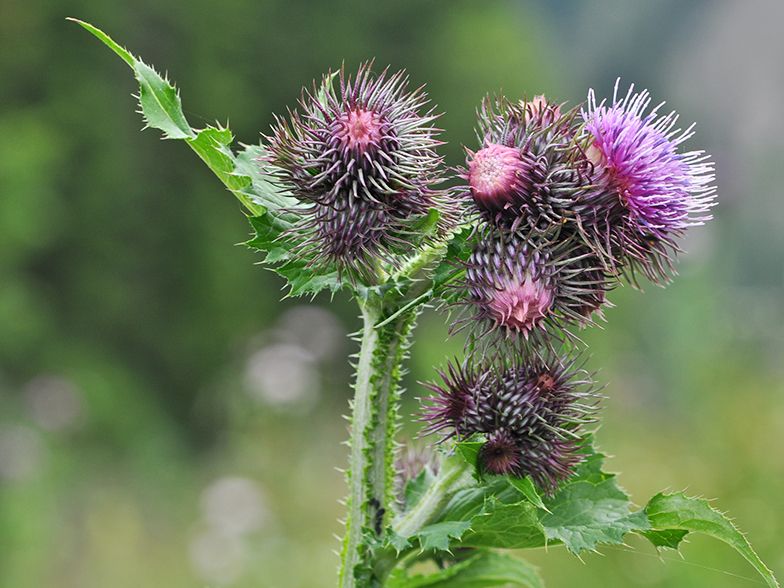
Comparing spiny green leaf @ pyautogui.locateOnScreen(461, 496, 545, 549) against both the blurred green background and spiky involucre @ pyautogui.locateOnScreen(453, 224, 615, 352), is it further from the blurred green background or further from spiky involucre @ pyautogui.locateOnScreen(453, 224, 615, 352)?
the blurred green background

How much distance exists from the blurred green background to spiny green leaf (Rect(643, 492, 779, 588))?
289cm

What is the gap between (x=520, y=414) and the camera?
193cm

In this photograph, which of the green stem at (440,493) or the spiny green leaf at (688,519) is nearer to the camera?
the spiny green leaf at (688,519)

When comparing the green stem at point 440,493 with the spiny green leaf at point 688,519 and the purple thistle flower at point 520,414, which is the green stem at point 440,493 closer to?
the purple thistle flower at point 520,414

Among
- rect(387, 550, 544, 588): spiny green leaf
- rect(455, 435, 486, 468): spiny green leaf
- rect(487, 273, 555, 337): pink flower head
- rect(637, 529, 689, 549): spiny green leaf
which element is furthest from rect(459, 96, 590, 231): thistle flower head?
rect(387, 550, 544, 588): spiny green leaf

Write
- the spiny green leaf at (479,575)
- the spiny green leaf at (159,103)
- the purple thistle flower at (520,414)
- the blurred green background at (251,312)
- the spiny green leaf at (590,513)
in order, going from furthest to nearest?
the blurred green background at (251,312) → the spiny green leaf at (479,575) → the spiny green leaf at (159,103) → the purple thistle flower at (520,414) → the spiny green leaf at (590,513)

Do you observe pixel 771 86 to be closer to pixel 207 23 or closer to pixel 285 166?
pixel 207 23

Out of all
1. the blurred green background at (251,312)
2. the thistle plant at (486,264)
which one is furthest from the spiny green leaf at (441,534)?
the blurred green background at (251,312)

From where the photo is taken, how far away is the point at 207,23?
48.4 ft

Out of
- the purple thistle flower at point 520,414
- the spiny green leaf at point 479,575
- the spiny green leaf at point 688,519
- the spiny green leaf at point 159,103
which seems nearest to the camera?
the spiny green leaf at point 688,519

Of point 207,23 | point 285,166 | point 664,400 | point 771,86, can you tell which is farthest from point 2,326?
point 771,86

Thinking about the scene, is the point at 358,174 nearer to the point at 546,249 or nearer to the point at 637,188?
the point at 546,249

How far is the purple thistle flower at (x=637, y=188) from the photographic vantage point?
1.85m

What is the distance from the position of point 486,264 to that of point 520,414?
0.43m
